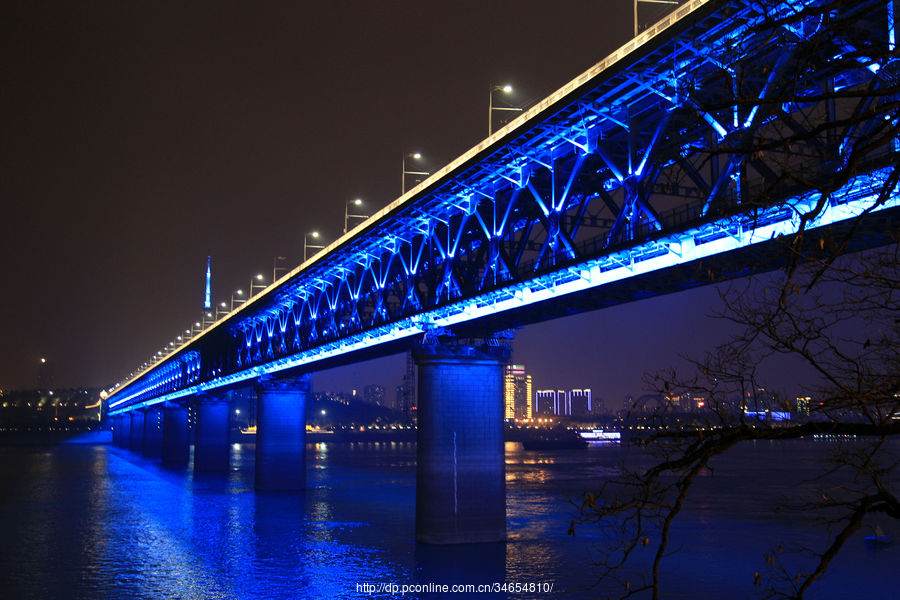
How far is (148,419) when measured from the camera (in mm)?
170375

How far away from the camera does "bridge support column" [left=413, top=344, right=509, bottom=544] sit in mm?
40281

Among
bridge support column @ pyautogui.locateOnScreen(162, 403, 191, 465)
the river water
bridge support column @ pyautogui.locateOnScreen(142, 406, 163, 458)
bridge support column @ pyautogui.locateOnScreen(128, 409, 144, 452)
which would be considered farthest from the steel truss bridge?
bridge support column @ pyautogui.locateOnScreen(128, 409, 144, 452)

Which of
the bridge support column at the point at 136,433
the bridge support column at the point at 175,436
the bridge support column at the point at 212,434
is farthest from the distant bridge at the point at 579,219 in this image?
the bridge support column at the point at 136,433

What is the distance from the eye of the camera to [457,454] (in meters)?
40.5

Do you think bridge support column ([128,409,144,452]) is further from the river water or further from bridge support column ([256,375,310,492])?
bridge support column ([256,375,310,492])

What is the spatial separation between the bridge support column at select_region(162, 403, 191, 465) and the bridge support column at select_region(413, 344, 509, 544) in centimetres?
9510

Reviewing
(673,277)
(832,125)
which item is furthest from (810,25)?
(832,125)

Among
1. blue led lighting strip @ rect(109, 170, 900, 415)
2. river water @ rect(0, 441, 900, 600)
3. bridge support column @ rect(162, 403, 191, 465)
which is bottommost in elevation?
river water @ rect(0, 441, 900, 600)

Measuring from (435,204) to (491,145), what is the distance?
844 cm

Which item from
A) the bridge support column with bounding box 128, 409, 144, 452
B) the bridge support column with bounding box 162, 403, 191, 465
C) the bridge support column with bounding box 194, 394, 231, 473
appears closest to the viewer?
the bridge support column with bounding box 194, 394, 231, 473

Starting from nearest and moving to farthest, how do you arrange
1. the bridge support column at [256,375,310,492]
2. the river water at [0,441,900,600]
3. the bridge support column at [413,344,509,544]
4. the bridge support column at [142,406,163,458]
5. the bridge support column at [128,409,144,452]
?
the river water at [0,441,900,600] → the bridge support column at [413,344,509,544] → the bridge support column at [256,375,310,492] → the bridge support column at [142,406,163,458] → the bridge support column at [128,409,144,452]

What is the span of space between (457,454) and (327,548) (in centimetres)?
988

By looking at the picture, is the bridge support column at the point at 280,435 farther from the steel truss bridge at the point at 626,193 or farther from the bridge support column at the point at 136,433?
the bridge support column at the point at 136,433

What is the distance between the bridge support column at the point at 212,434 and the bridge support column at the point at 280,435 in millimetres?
30789
